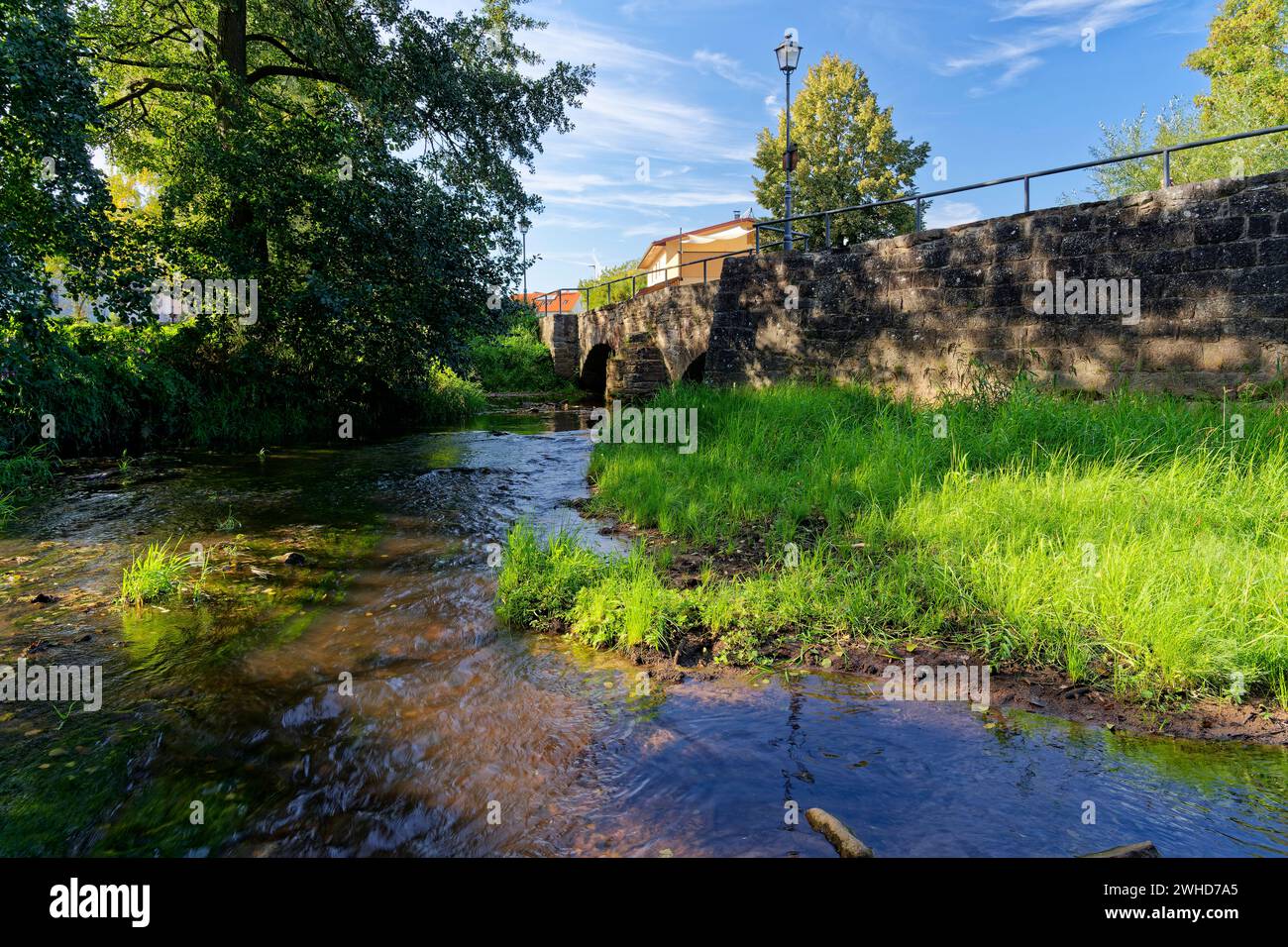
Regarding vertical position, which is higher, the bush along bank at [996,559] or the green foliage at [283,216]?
the green foliage at [283,216]

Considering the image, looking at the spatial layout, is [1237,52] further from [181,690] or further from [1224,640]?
[181,690]

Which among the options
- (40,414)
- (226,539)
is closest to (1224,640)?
(226,539)

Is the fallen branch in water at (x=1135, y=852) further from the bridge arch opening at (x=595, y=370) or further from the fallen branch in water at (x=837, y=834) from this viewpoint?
the bridge arch opening at (x=595, y=370)

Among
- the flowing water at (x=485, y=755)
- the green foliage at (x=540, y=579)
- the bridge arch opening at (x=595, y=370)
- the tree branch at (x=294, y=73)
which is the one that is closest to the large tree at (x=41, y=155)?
the flowing water at (x=485, y=755)

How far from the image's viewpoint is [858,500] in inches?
276

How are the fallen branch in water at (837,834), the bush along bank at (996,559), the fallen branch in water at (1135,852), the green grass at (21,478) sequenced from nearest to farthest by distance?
1. the fallen branch in water at (1135,852)
2. the fallen branch in water at (837,834)
3. the bush along bank at (996,559)
4. the green grass at (21,478)

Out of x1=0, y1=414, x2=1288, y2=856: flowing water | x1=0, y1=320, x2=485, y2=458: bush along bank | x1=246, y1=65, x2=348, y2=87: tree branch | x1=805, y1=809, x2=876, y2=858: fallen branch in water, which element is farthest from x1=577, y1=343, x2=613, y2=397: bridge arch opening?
x1=805, y1=809, x2=876, y2=858: fallen branch in water
